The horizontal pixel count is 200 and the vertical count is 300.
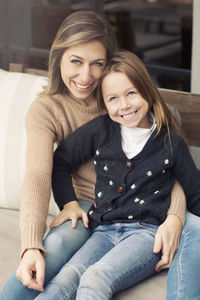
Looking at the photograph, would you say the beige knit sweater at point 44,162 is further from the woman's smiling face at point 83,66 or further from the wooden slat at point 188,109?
the wooden slat at point 188,109

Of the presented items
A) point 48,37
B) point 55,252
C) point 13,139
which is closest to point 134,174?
point 55,252

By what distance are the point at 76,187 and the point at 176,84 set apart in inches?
93.5

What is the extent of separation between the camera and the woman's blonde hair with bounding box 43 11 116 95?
1723 mm

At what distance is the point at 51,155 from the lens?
175cm

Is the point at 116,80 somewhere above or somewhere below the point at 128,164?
above

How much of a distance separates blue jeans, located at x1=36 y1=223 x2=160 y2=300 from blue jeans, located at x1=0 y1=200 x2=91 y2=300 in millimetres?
34

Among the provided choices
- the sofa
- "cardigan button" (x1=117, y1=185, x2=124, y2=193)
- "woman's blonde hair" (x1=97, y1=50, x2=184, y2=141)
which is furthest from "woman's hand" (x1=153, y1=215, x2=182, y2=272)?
the sofa

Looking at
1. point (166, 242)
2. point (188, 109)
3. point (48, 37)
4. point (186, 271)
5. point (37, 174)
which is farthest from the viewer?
point (48, 37)

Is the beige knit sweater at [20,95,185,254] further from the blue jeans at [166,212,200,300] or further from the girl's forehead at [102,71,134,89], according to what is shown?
the girl's forehead at [102,71,134,89]

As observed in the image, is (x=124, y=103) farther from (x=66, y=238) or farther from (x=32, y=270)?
(x=32, y=270)

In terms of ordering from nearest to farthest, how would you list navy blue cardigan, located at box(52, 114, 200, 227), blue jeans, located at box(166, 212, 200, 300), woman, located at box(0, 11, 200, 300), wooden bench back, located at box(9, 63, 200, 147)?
blue jeans, located at box(166, 212, 200, 300), woman, located at box(0, 11, 200, 300), navy blue cardigan, located at box(52, 114, 200, 227), wooden bench back, located at box(9, 63, 200, 147)

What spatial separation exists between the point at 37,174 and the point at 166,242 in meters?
0.44

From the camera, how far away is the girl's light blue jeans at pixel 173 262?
143 cm

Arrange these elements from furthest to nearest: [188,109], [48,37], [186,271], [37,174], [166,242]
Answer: [48,37]
[188,109]
[37,174]
[166,242]
[186,271]
